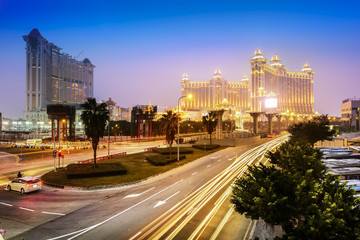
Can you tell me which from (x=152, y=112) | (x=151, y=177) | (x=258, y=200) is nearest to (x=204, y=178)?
(x=151, y=177)

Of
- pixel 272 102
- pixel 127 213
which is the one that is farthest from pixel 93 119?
pixel 272 102

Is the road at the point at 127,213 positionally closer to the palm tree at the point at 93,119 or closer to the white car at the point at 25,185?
the white car at the point at 25,185

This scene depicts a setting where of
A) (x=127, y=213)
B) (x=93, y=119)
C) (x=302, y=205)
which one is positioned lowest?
(x=127, y=213)

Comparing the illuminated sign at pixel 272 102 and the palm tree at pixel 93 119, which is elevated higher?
the illuminated sign at pixel 272 102

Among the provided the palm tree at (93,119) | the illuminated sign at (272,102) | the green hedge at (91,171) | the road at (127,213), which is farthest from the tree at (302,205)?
the illuminated sign at (272,102)

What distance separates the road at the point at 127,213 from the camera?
1374 centimetres

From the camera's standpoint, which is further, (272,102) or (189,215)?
(272,102)

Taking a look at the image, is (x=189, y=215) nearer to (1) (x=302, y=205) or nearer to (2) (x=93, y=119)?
(1) (x=302, y=205)

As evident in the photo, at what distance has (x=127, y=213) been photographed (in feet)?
55.0

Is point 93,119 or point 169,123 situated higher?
point 93,119

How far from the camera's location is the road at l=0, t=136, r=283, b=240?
13.7 m

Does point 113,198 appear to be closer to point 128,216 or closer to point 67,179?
point 128,216

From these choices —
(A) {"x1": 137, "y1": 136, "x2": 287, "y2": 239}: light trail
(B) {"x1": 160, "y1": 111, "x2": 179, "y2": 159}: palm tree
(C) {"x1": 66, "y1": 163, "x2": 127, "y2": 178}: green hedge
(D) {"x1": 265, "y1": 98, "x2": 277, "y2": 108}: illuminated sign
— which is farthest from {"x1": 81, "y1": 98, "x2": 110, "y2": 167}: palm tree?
(D) {"x1": 265, "y1": 98, "x2": 277, "y2": 108}: illuminated sign

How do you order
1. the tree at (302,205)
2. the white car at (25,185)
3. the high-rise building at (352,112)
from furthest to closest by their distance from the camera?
the high-rise building at (352,112) < the white car at (25,185) < the tree at (302,205)
